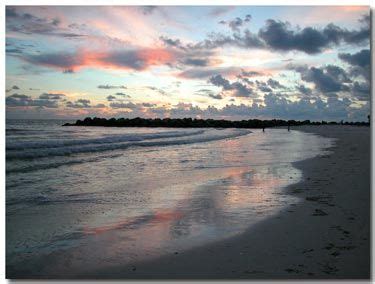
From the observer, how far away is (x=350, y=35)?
6523mm

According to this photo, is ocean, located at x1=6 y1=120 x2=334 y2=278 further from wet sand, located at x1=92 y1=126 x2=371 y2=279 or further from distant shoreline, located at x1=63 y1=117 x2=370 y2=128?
distant shoreline, located at x1=63 y1=117 x2=370 y2=128

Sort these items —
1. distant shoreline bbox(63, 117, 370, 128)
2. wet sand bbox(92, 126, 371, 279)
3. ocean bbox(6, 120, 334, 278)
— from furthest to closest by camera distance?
distant shoreline bbox(63, 117, 370, 128) < ocean bbox(6, 120, 334, 278) < wet sand bbox(92, 126, 371, 279)

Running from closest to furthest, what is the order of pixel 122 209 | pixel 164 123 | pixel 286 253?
pixel 286 253 < pixel 122 209 < pixel 164 123

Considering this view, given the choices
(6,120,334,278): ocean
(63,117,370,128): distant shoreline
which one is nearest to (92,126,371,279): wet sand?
(6,120,334,278): ocean

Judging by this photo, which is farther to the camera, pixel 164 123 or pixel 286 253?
pixel 164 123

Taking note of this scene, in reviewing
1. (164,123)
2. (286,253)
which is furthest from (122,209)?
(164,123)

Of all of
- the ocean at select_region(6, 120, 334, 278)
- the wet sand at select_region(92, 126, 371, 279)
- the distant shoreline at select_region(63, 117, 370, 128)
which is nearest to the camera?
the wet sand at select_region(92, 126, 371, 279)

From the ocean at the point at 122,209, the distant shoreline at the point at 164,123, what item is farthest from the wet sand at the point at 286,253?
the distant shoreline at the point at 164,123

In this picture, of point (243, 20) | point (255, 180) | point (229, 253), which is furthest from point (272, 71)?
point (229, 253)

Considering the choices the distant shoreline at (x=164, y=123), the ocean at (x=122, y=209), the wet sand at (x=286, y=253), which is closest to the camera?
the wet sand at (x=286, y=253)

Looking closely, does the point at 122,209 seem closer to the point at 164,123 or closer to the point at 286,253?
the point at 286,253

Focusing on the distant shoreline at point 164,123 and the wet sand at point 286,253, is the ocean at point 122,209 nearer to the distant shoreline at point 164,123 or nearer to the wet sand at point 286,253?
the wet sand at point 286,253

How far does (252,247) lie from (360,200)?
3.06 m

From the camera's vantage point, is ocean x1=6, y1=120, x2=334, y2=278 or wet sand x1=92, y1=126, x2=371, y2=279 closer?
wet sand x1=92, y1=126, x2=371, y2=279
